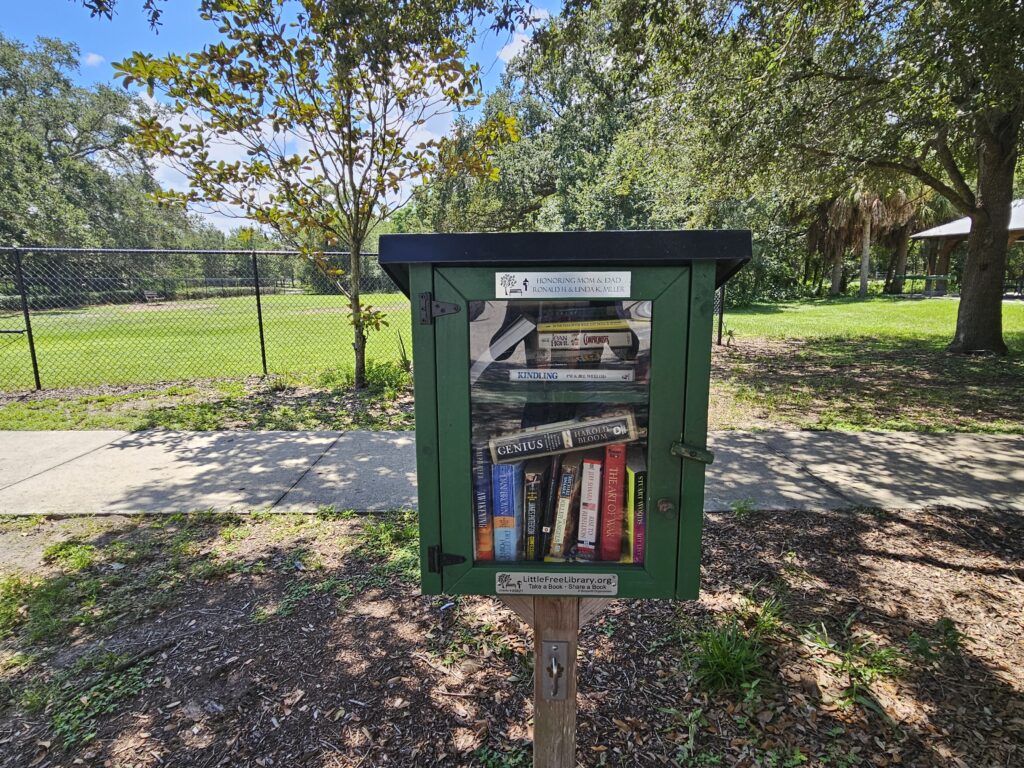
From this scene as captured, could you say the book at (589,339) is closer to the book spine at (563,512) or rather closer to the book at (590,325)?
the book at (590,325)

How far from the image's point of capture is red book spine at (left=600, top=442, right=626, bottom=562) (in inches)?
53.2

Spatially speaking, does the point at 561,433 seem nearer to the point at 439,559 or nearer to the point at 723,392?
the point at 439,559

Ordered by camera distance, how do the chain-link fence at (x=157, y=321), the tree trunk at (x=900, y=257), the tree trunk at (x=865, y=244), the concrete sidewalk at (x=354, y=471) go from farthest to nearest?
1. the tree trunk at (x=900, y=257)
2. the tree trunk at (x=865, y=244)
3. the chain-link fence at (x=157, y=321)
4. the concrete sidewalk at (x=354, y=471)

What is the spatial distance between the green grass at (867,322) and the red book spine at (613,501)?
12.0 m

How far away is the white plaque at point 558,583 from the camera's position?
4.57ft

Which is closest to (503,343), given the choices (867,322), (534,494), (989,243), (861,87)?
(534,494)

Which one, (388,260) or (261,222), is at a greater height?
(261,222)

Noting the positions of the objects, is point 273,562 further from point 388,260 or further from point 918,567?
point 918,567

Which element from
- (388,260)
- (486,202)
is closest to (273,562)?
(388,260)

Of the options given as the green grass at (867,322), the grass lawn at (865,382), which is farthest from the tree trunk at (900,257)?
the grass lawn at (865,382)

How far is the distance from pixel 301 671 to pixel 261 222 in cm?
577

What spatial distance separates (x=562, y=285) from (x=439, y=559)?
74 cm

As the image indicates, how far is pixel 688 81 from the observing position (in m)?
7.64

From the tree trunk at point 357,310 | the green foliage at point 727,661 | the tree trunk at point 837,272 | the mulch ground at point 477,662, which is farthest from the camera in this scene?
the tree trunk at point 837,272
